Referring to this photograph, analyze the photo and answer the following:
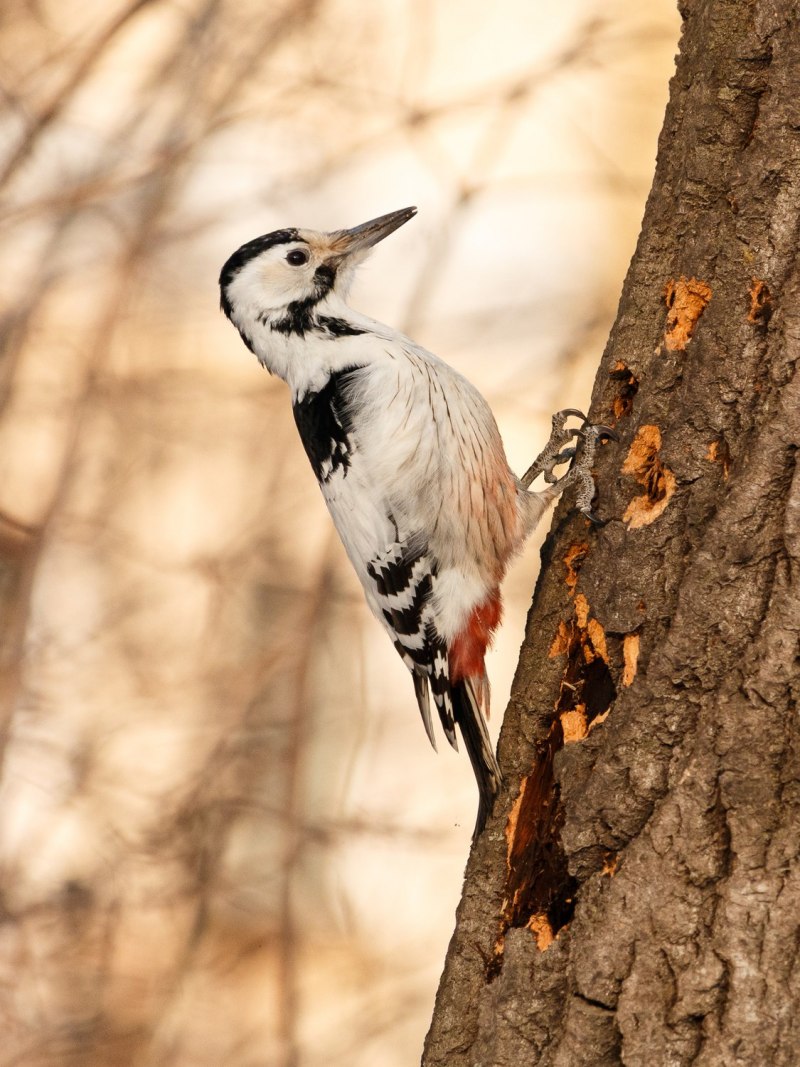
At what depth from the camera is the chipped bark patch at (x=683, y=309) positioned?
1.79 m

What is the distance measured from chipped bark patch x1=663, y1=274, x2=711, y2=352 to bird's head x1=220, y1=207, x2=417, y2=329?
131 centimetres

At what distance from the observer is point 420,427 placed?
8.52ft

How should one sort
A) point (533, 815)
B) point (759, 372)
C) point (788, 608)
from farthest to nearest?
point (533, 815), point (759, 372), point (788, 608)

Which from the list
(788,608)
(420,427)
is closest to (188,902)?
(420,427)

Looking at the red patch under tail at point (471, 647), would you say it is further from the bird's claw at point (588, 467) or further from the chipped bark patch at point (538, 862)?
the chipped bark patch at point (538, 862)

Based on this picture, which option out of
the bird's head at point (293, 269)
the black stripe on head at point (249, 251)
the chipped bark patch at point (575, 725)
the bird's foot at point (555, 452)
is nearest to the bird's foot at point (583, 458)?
the bird's foot at point (555, 452)

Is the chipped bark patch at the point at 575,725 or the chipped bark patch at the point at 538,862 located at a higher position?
the chipped bark patch at the point at 575,725

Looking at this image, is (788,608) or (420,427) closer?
(788,608)

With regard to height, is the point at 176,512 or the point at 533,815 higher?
the point at 176,512

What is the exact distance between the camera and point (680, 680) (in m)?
1.59

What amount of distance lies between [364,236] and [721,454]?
5.59 feet

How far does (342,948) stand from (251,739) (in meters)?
0.91

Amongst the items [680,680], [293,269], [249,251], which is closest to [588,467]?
[680,680]

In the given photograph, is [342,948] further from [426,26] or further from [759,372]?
[426,26]
